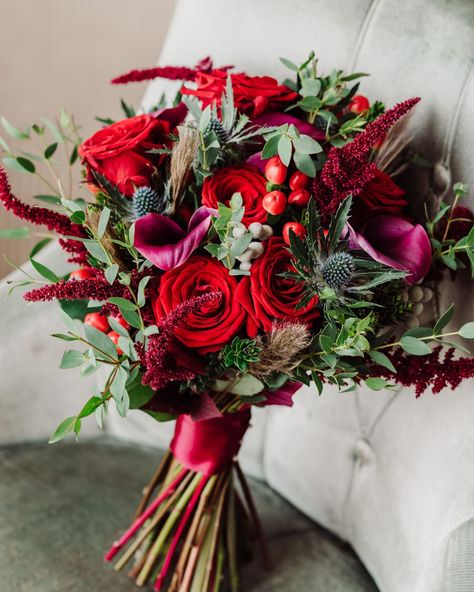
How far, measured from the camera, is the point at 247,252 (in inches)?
21.4

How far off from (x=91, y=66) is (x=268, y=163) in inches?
30.3

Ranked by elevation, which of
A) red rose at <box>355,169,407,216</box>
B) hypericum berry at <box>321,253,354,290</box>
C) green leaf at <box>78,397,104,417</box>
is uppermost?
red rose at <box>355,169,407,216</box>

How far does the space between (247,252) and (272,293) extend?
0.14 feet

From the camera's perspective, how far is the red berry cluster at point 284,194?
1.82ft

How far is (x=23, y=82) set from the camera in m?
1.12

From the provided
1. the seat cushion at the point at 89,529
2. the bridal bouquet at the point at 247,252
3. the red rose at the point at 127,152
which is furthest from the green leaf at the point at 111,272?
the seat cushion at the point at 89,529

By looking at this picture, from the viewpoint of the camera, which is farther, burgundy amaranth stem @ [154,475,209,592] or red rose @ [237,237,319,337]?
A: burgundy amaranth stem @ [154,475,209,592]

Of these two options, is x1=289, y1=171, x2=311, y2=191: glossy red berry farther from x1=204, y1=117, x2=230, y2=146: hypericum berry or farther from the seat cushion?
the seat cushion

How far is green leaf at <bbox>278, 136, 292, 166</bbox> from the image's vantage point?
54 centimetres

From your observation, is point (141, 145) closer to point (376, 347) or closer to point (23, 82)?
point (376, 347)

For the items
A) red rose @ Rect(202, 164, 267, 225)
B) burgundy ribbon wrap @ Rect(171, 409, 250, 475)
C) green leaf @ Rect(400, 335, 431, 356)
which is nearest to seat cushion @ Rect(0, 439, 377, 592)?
burgundy ribbon wrap @ Rect(171, 409, 250, 475)

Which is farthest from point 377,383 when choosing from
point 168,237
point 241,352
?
point 168,237

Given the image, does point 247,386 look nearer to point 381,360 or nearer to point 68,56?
point 381,360

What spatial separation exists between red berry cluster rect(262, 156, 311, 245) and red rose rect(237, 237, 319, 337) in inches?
0.7
